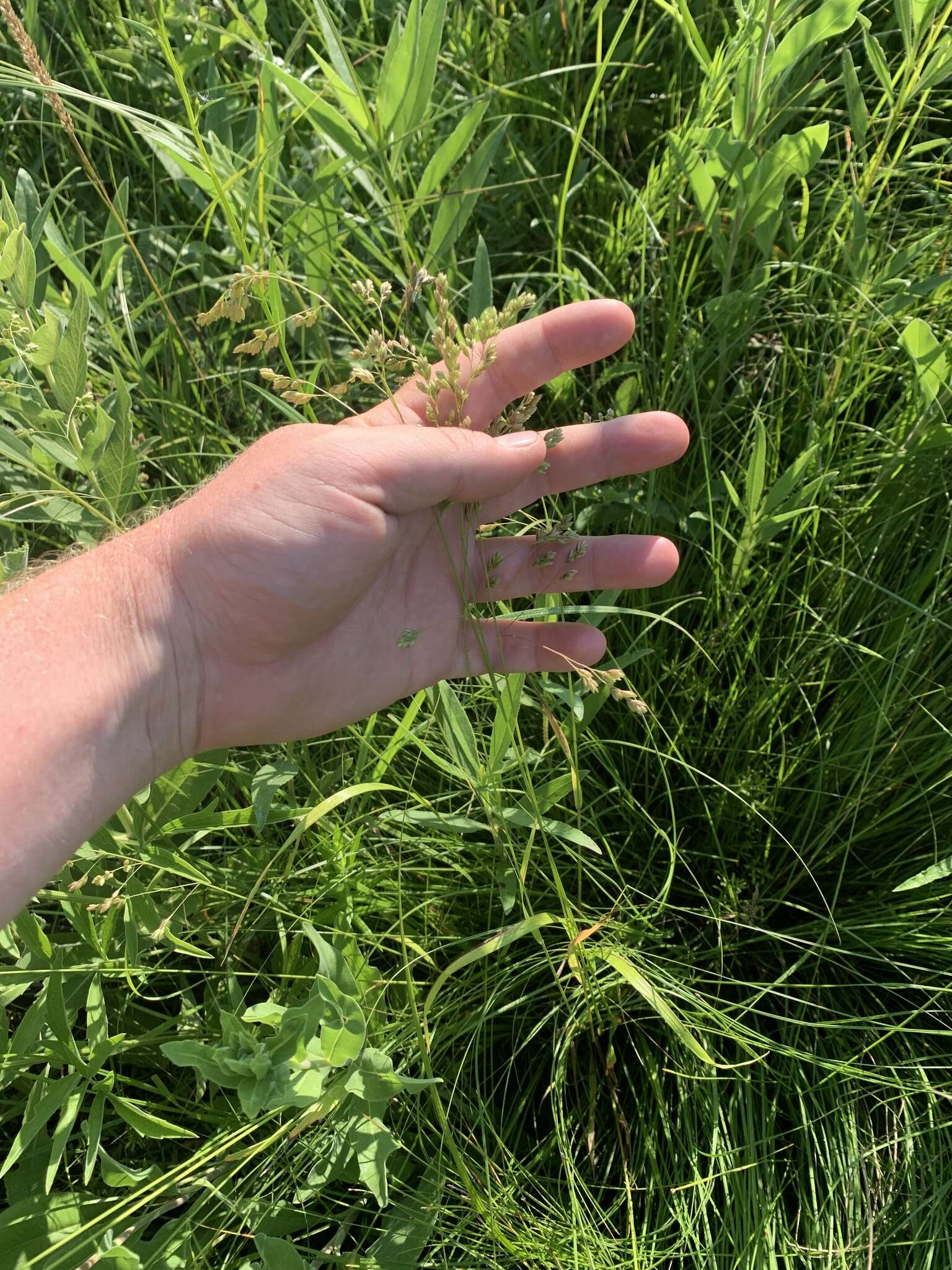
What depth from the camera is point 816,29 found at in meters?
1.07

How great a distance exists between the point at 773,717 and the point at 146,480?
1.14 m

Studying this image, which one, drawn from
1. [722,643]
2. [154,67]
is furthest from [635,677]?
[154,67]

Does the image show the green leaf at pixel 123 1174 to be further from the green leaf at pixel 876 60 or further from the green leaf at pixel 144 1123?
the green leaf at pixel 876 60

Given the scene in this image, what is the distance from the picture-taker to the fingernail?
1.04 meters

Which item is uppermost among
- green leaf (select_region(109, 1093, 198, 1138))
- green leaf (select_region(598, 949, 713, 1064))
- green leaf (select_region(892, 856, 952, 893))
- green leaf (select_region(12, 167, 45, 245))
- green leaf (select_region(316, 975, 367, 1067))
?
green leaf (select_region(12, 167, 45, 245))

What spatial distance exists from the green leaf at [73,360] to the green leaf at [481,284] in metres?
0.48

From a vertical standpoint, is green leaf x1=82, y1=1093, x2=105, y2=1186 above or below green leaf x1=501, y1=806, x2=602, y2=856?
below

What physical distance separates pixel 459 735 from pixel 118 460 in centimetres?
52

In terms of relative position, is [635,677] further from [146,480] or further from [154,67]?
[154,67]

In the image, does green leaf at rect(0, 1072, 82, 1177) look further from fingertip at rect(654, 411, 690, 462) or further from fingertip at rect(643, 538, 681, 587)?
fingertip at rect(654, 411, 690, 462)

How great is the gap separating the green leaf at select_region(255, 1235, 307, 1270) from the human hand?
549 mm

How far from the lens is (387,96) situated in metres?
1.15

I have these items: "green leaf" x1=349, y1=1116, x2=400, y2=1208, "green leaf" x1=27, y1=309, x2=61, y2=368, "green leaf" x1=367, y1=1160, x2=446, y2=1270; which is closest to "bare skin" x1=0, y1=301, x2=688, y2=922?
"green leaf" x1=27, y1=309, x2=61, y2=368

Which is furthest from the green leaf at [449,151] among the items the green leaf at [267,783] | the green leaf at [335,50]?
the green leaf at [267,783]
